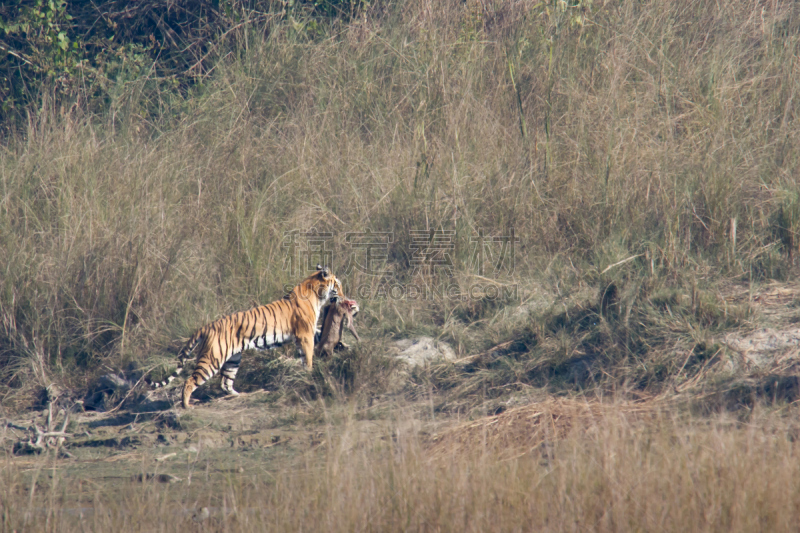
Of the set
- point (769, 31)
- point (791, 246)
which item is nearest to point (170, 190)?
point (791, 246)

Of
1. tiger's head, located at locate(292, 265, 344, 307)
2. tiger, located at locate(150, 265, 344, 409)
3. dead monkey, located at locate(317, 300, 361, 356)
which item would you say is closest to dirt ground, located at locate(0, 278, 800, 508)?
tiger, located at locate(150, 265, 344, 409)

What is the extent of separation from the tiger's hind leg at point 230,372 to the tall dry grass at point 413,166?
0.62 m

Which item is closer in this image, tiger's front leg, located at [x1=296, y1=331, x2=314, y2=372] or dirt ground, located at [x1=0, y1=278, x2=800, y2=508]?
dirt ground, located at [x1=0, y1=278, x2=800, y2=508]

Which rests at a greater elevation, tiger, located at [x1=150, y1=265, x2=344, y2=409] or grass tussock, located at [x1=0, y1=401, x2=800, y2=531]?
tiger, located at [x1=150, y1=265, x2=344, y2=409]

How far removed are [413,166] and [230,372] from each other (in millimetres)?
2546

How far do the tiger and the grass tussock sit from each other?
1.74 metres

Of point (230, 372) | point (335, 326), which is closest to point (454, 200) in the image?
point (335, 326)

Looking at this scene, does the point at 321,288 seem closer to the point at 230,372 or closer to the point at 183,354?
the point at 230,372

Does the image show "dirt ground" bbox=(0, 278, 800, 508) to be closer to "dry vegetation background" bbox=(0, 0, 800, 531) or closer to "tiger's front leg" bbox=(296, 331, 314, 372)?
"dry vegetation background" bbox=(0, 0, 800, 531)

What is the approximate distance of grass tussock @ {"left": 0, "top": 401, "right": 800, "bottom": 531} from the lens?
310 cm

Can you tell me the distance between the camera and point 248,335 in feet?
18.2

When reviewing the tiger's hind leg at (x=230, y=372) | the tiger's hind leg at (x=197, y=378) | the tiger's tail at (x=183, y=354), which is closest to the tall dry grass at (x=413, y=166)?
the tiger's tail at (x=183, y=354)

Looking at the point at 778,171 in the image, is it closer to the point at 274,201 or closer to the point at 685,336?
the point at 685,336

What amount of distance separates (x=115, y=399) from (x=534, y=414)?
9.70ft
